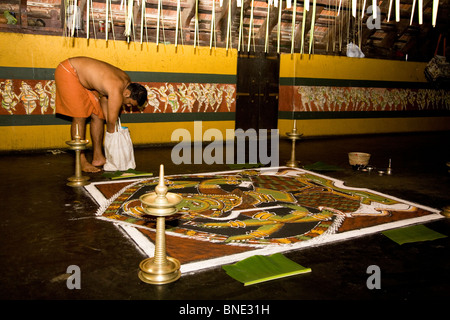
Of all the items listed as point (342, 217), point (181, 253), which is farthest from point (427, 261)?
point (181, 253)

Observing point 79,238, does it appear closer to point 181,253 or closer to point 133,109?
point 181,253

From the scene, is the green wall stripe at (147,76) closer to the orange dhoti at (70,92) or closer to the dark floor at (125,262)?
the orange dhoti at (70,92)

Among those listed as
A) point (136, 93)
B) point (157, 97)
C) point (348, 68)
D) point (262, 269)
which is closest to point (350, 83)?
point (348, 68)

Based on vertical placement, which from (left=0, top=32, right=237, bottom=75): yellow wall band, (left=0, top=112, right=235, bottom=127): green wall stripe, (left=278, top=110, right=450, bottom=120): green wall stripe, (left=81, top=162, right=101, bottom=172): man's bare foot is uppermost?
(left=0, top=32, right=237, bottom=75): yellow wall band

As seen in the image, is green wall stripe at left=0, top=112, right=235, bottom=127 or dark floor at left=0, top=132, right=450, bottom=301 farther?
green wall stripe at left=0, top=112, right=235, bottom=127

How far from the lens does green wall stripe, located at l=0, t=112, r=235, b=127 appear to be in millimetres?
5684

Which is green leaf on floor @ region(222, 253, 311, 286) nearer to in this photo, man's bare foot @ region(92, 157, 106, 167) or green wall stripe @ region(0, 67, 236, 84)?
man's bare foot @ region(92, 157, 106, 167)

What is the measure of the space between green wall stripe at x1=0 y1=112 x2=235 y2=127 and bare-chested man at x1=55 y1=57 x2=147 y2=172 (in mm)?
1352

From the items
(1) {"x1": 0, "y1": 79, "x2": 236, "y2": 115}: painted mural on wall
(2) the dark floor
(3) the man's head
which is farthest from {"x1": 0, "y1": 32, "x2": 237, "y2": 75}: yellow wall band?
(2) the dark floor

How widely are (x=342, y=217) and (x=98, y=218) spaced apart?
1.95 metres

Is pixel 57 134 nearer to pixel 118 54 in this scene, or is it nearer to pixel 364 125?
pixel 118 54

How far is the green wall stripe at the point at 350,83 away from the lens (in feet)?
25.6

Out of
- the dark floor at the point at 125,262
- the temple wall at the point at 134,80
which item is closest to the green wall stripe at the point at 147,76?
the temple wall at the point at 134,80

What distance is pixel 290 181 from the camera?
436 cm
